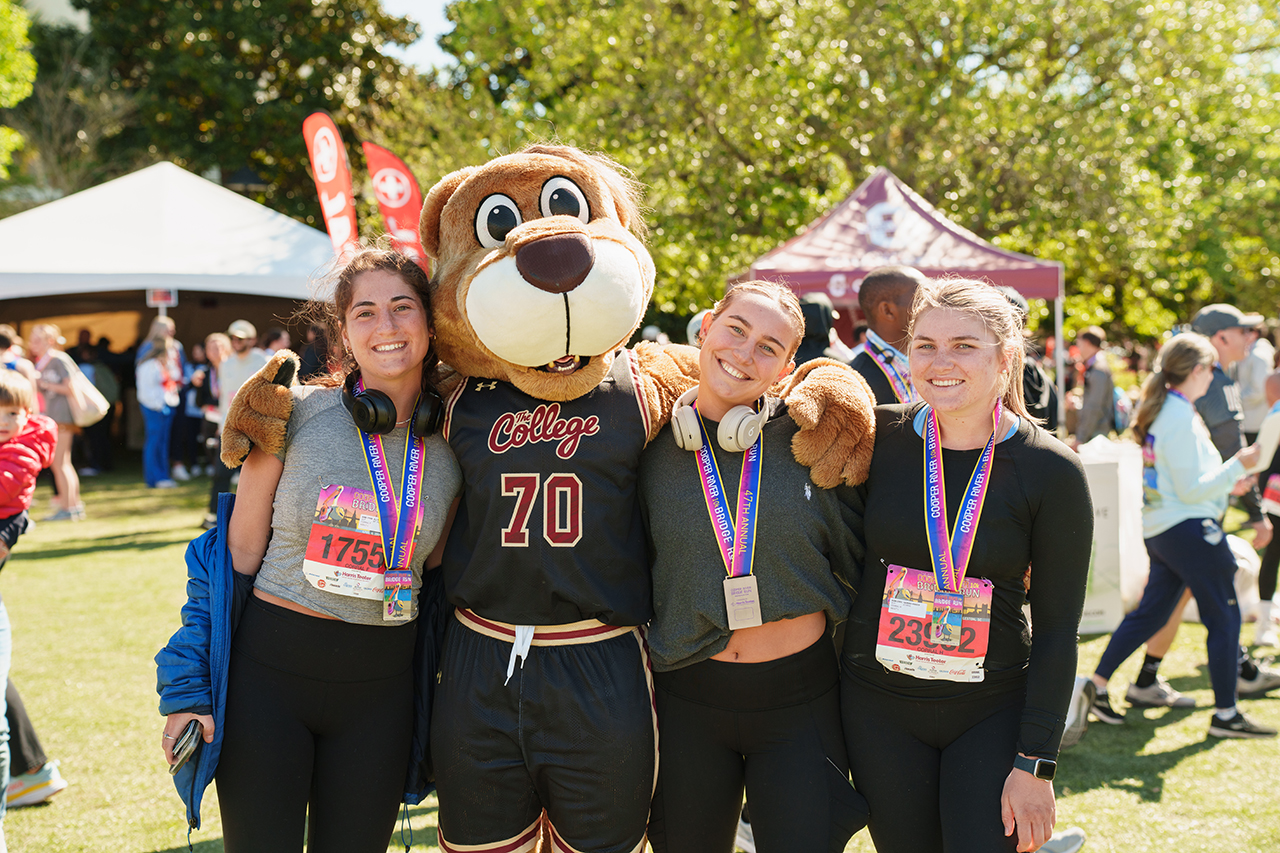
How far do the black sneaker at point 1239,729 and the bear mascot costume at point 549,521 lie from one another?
10.2 ft

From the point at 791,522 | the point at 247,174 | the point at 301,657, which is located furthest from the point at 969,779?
the point at 247,174

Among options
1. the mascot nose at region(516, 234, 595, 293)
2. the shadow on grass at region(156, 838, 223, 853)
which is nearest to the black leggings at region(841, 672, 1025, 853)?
the mascot nose at region(516, 234, 595, 293)

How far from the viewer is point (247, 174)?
13.2 m

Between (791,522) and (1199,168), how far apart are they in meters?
18.6

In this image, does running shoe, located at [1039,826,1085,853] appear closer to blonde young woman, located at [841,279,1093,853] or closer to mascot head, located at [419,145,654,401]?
blonde young woman, located at [841,279,1093,853]

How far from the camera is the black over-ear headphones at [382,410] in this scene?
2.30m

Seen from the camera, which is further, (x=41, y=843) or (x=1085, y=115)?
(x=1085, y=115)

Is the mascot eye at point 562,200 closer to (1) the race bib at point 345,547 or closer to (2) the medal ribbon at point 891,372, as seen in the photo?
(1) the race bib at point 345,547

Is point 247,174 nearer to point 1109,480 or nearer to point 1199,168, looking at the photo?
point 1109,480

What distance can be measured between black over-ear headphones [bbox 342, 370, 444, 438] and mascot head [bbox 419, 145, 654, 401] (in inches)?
5.2

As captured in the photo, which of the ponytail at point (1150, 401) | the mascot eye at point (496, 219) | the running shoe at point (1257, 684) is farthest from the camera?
the running shoe at point (1257, 684)

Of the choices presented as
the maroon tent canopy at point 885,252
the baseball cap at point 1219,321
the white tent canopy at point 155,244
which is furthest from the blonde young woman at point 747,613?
the white tent canopy at point 155,244

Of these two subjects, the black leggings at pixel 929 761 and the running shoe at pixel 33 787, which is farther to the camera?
the running shoe at pixel 33 787

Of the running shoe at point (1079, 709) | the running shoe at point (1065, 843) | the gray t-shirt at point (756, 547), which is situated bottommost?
the running shoe at point (1065, 843)
